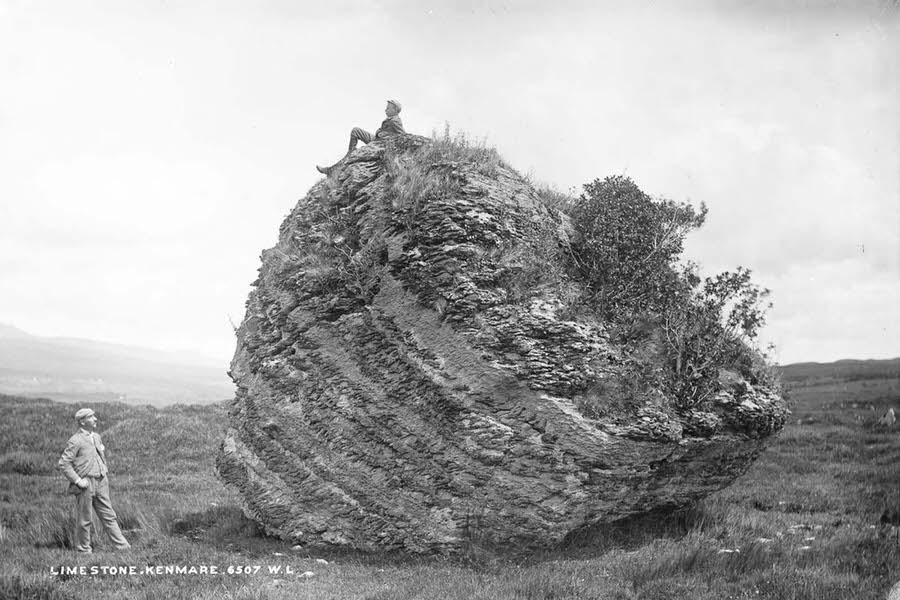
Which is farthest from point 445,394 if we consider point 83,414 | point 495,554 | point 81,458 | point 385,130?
point 83,414

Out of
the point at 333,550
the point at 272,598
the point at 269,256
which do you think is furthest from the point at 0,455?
the point at 272,598

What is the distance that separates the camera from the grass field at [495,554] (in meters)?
9.73

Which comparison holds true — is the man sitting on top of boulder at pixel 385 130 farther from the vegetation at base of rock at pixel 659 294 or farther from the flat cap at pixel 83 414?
the flat cap at pixel 83 414

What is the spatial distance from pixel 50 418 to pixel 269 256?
1839 cm

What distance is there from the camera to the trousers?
12234 millimetres

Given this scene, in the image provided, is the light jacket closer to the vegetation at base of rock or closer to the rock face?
the rock face

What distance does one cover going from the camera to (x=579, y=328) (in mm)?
11641

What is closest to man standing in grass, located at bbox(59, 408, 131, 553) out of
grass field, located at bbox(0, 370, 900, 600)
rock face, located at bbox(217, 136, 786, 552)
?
grass field, located at bbox(0, 370, 900, 600)

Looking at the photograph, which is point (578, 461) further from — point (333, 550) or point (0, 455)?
point (0, 455)

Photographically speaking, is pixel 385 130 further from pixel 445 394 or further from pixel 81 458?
pixel 81 458

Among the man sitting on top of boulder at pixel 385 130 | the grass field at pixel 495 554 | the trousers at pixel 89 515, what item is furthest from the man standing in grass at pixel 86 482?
the man sitting on top of boulder at pixel 385 130

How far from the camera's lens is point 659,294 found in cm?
1313

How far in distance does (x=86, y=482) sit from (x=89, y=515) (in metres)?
0.72

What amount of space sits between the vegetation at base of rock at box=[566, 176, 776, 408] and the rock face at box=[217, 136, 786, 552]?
0.46m
